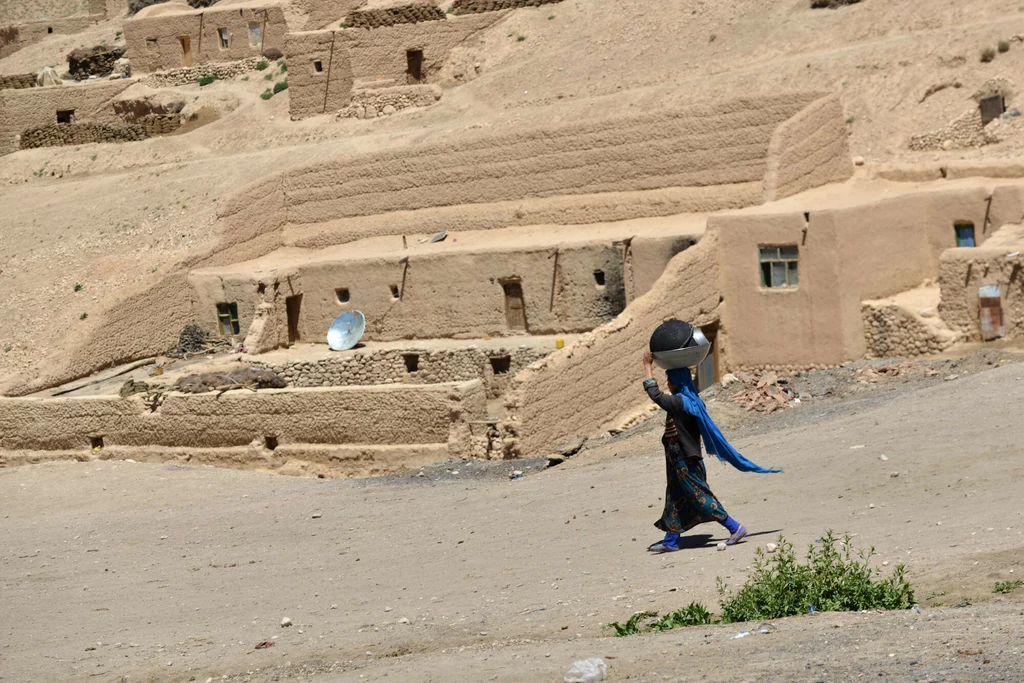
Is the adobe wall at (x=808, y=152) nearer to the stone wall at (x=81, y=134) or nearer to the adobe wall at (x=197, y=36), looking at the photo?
the stone wall at (x=81, y=134)

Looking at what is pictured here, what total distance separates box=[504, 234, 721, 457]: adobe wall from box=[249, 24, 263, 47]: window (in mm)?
20858

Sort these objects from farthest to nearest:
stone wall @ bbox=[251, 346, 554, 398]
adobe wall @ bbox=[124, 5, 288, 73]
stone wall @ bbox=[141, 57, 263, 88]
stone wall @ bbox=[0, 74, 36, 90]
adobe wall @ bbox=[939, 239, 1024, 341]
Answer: stone wall @ bbox=[0, 74, 36, 90], adobe wall @ bbox=[124, 5, 288, 73], stone wall @ bbox=[141, 57, 263, 88], stone wall @ bbox=[251, 346, 554, 398], adobe wall @ bbox=[939, 239, 1024, 341]

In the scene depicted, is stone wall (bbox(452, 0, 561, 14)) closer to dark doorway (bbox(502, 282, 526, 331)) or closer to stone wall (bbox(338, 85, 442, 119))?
stone wall (bbox(338, 85, 442, 119))

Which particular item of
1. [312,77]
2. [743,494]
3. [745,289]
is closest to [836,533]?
[743,494]

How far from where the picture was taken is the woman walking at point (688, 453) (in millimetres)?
11430

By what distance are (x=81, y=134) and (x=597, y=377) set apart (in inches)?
804

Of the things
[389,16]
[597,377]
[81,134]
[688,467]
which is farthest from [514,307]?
[81,134]

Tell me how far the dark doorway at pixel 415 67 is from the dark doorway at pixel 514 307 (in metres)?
10.7

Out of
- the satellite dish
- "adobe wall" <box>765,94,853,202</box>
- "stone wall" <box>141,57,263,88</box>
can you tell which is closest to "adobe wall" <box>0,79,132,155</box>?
"stone wall" <box>141,57,263,88</box>

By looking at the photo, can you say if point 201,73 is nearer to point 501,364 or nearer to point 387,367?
point 387,367

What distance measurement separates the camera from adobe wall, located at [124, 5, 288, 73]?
4000cm

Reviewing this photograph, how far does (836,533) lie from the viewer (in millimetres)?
11438

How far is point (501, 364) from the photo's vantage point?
930 inches

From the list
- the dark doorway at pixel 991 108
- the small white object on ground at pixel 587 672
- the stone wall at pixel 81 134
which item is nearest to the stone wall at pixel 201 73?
the stone wall at pixel 81 134
